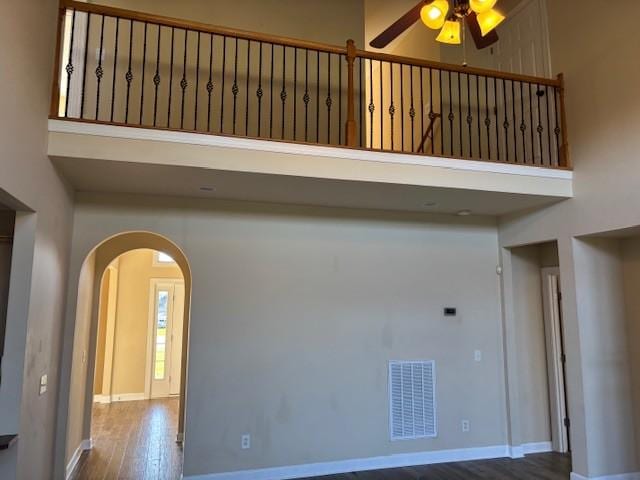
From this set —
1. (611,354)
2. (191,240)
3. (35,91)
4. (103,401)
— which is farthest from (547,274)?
(103,401)

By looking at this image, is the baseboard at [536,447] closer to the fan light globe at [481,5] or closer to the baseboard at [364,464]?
the baseboard at [364,464]

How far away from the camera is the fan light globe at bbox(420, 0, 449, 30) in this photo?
3.21m

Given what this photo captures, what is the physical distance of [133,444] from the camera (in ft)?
17.3

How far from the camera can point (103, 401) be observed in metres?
7.61

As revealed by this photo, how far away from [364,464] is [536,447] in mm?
2008

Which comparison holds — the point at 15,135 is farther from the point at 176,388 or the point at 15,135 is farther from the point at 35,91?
the point at 176,388

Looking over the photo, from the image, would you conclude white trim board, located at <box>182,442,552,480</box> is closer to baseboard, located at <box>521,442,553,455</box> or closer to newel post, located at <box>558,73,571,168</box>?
baseboard, located at <box>521,442,553,455</box>

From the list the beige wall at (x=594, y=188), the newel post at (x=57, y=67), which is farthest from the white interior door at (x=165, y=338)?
the beige wall at (x=594, y=188)

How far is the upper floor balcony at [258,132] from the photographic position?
338cm

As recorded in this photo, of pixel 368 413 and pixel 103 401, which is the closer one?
pixel 368 413

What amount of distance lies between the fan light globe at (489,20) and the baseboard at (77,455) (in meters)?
5.05

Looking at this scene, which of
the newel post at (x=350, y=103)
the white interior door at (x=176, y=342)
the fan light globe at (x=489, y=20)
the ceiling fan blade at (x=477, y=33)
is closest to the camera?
the fan light globe at (x=489, y=20)

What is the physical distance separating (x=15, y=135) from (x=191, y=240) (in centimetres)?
197

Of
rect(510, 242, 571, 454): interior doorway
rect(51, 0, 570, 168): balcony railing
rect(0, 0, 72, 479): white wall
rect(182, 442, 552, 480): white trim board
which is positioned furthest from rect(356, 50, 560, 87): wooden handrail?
rect(182, 442, 552, 480): white trim board
